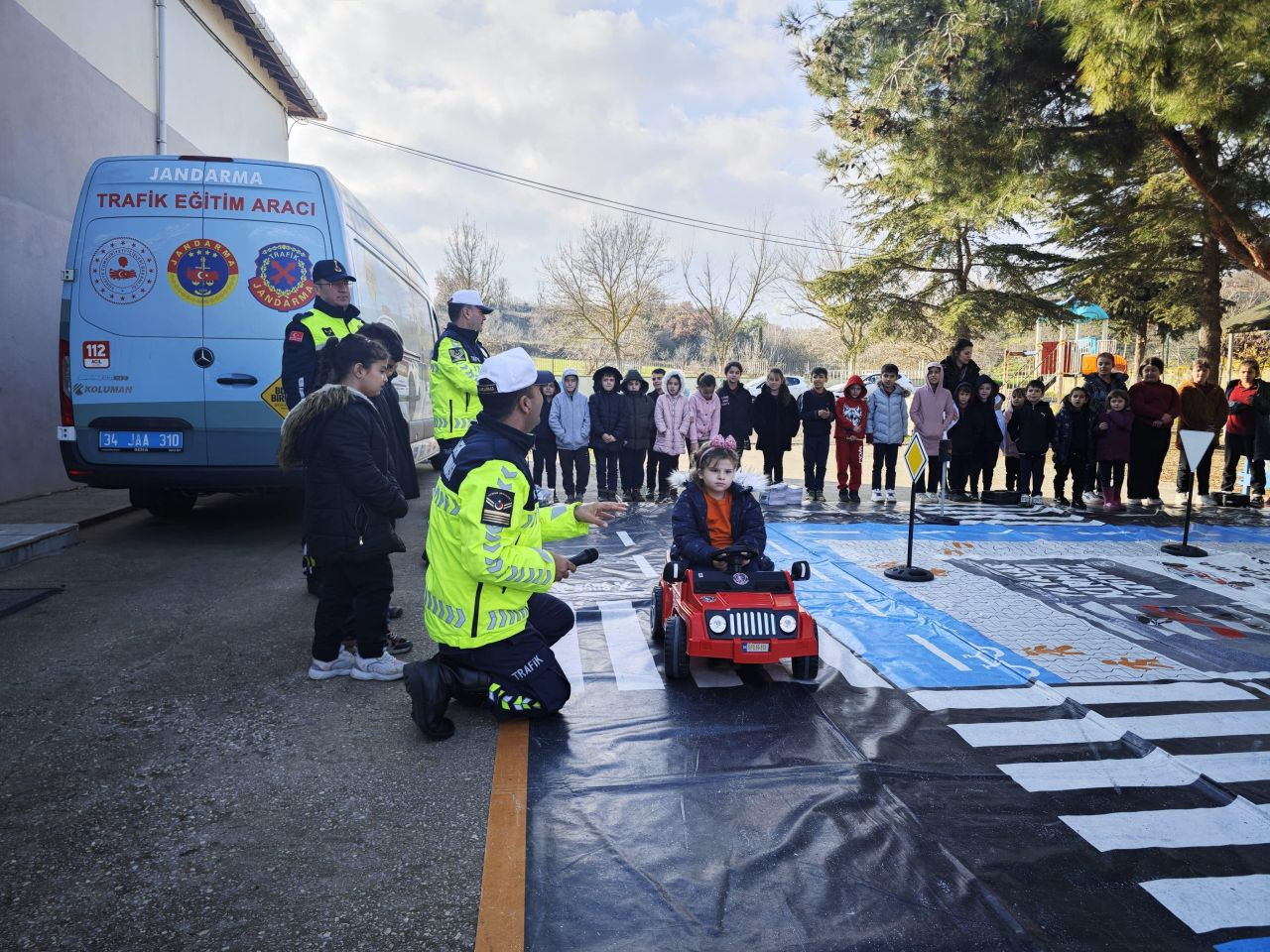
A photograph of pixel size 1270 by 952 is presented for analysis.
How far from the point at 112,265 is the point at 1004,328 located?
18.2m

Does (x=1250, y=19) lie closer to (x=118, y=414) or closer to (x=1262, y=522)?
(x=1262, y=522)

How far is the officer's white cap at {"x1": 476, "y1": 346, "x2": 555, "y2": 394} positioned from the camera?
3.65m

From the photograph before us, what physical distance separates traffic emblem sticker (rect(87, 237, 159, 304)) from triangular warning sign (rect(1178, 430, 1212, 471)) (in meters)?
9.45

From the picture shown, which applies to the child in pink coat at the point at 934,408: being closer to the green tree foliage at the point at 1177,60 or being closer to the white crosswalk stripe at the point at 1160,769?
the green tree foliage at the point at 1177,60

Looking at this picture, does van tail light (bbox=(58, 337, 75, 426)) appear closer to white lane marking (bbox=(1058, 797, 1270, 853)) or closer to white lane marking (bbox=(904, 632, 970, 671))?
white lane marking (bbox=(904, 632, 970, 671))

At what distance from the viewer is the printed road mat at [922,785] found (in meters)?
2.42

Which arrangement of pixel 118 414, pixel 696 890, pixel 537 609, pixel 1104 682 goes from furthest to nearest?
pixel 118 414
pixel 1104 682
pixel 537 609
pixel 696 890

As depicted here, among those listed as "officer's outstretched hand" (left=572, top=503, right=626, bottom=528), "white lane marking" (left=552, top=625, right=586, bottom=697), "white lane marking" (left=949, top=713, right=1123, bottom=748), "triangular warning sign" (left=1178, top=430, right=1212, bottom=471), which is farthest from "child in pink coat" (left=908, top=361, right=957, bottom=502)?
"officer's outstretched hand" (left=572, top=503, right=626, bottom=528)

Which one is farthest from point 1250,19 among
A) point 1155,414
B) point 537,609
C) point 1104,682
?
point 537,609

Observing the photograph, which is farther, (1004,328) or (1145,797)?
(1004,328)

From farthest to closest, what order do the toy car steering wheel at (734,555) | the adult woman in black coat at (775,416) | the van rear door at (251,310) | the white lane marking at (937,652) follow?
the adult woman in black coat at (775,416), the van rear door at (251,310), the toy car steering wheel at (734,555), the white lane marking at (937,652)

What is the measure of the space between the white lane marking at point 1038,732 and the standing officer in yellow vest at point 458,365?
399 centimetres

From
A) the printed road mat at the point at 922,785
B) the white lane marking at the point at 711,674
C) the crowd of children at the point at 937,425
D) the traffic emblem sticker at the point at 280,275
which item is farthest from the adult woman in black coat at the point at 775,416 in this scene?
the white lane marking at the point at 711,674

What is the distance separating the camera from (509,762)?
11.0 feet
